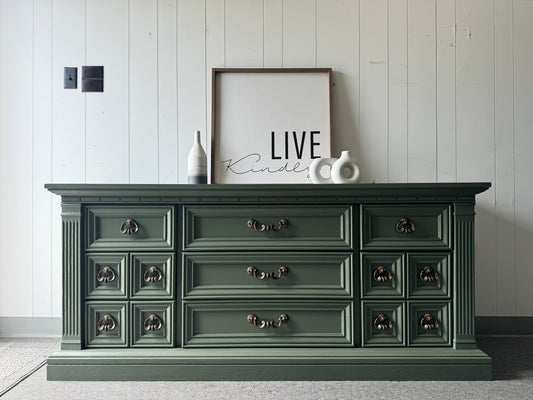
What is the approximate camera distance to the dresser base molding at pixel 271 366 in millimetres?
1617

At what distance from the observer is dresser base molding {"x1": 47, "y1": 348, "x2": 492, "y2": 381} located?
1.62 meters

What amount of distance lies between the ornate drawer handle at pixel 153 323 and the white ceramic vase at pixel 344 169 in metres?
0.96

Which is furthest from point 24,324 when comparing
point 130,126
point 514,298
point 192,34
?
point 514,298

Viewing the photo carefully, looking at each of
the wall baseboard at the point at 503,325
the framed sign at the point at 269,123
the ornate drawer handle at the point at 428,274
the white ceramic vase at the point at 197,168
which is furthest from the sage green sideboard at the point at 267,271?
the wall baseboard at the point at 503,325

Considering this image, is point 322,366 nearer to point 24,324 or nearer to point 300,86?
point 300,86

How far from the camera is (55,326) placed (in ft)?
7.22

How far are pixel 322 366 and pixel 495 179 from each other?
135 centimetres

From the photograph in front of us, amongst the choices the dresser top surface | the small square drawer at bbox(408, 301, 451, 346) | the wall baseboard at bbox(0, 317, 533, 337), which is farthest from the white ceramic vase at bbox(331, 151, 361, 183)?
the wall baseboard at bbox(0, 317, 533, 337)

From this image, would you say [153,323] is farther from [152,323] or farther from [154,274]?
[154,274]

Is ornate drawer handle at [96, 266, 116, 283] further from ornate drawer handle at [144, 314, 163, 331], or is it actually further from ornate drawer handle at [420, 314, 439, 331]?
ornate drawer handle at [420, 314, 439, 331]

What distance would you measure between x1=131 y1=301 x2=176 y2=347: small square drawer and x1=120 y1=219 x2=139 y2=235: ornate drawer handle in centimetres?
29

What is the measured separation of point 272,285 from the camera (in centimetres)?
169

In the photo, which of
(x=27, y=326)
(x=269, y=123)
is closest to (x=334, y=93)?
(x=269, y=123)

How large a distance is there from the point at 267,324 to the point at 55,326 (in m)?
1.25
